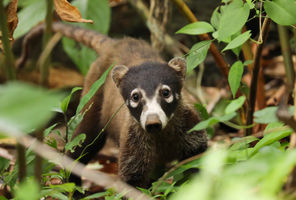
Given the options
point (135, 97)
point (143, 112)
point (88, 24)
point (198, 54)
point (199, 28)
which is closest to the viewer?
point (199, 28)

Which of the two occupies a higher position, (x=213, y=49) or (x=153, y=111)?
(x=213, y=49)

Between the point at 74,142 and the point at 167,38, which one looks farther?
the point at 167,38

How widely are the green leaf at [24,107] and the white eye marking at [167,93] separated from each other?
2734 millimetres

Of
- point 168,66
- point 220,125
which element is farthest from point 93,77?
point 220,125

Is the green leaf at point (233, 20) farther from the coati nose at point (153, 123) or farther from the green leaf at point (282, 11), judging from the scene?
the coati nose at point (153, 123)

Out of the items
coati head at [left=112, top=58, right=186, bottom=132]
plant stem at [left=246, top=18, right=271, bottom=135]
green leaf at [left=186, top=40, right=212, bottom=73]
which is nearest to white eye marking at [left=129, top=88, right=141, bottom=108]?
coati head at [left=112, top=58, right=186, bottom=132]

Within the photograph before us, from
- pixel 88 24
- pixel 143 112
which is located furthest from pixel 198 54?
pixel 88 24

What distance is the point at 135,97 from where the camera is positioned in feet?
12.9

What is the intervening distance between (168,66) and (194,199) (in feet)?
10.1

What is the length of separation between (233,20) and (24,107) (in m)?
1.69

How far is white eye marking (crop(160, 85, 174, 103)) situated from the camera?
3.89 metres

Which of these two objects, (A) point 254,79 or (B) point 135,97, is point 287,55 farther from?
(B) point 135,97

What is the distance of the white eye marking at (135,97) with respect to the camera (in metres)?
3.89

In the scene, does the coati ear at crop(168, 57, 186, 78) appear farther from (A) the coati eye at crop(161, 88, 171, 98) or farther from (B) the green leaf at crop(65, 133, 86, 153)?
(B) the green leaf at crop(65, 133, 86, 153)
